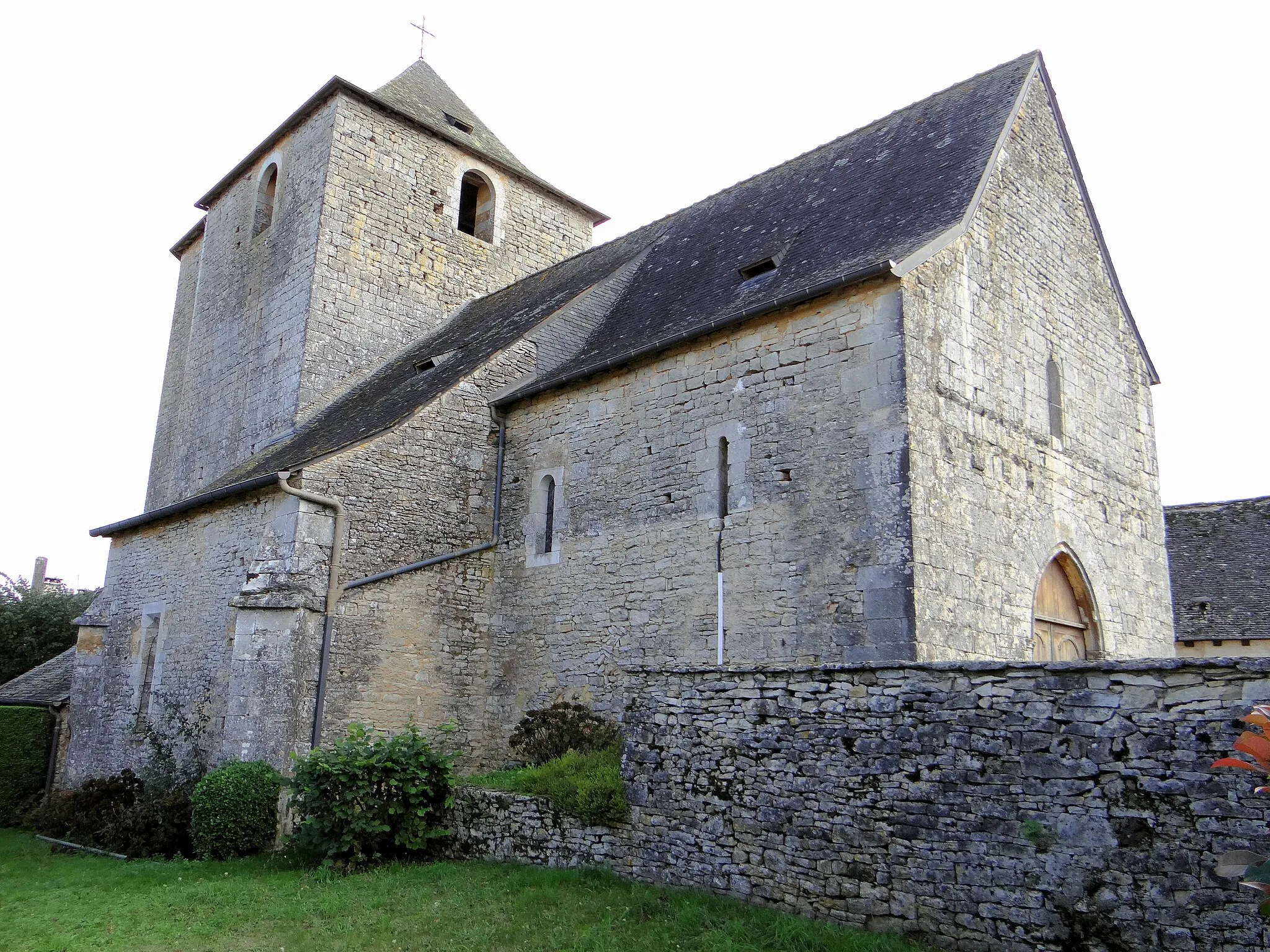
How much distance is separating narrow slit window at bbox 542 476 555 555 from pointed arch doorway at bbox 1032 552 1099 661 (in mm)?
5959

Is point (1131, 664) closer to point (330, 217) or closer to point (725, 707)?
point (725, 707)

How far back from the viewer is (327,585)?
12031 mm

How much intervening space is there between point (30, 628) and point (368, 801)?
20.3 meters

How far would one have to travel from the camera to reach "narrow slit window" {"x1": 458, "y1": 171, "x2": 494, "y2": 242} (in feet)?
66.3

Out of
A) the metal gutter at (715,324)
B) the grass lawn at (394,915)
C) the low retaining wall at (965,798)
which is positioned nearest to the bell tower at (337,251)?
the metal gutter at (715,324)

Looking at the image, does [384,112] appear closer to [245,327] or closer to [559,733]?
[245,327]

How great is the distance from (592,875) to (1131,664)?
14.9 feet

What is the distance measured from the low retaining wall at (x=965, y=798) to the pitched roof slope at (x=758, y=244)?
4.78 meters

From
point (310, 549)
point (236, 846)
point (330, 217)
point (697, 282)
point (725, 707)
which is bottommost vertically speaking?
point (236, 846)

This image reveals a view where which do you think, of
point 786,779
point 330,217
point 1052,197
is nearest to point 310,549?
point 786,779

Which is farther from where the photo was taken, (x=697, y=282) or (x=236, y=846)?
(x=697, y=282)

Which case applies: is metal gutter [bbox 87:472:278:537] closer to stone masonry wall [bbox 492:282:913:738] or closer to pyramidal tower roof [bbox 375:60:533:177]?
stone masonry wall [bbox 492:282:913:738]

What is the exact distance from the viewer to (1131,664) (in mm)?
5469

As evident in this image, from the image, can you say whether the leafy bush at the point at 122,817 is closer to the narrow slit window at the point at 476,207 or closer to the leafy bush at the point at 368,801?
the leafy bush at the point at 368,801
